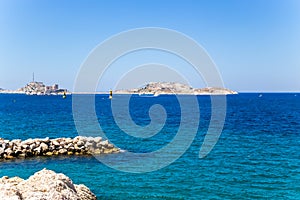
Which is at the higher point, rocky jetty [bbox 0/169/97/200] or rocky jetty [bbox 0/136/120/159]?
rocky jetty [bbox 0/169/97/200]

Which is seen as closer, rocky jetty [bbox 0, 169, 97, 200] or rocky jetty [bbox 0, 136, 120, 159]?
rocky jetty [bbox 0, 169, 97, 200]

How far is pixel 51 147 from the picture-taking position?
3170 centimetres

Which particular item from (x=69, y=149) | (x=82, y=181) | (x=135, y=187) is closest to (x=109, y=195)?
(x=135, y=187)

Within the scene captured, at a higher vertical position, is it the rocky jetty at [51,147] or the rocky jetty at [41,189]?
the rocky jetty at [41,189]

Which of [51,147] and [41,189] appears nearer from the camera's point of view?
[41,189]

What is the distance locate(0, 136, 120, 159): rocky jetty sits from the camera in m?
30.1

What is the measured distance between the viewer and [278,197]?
19.3m

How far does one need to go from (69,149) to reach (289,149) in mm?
22599

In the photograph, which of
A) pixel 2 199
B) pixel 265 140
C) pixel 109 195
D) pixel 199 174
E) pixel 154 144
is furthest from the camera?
pixel 265 140

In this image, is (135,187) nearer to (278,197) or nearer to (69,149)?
(278,197)

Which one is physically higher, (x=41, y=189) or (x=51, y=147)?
(x=41, y=189)

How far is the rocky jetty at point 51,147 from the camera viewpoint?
3006 centimetres

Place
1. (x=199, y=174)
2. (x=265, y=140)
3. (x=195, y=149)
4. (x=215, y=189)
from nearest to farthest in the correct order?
(x=215, y=189)
(x=199, y=174)
(x=195, y=149)
(x=265, y=140)

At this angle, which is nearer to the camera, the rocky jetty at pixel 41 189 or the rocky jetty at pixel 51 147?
the rocky jetty at pixel 41 189
